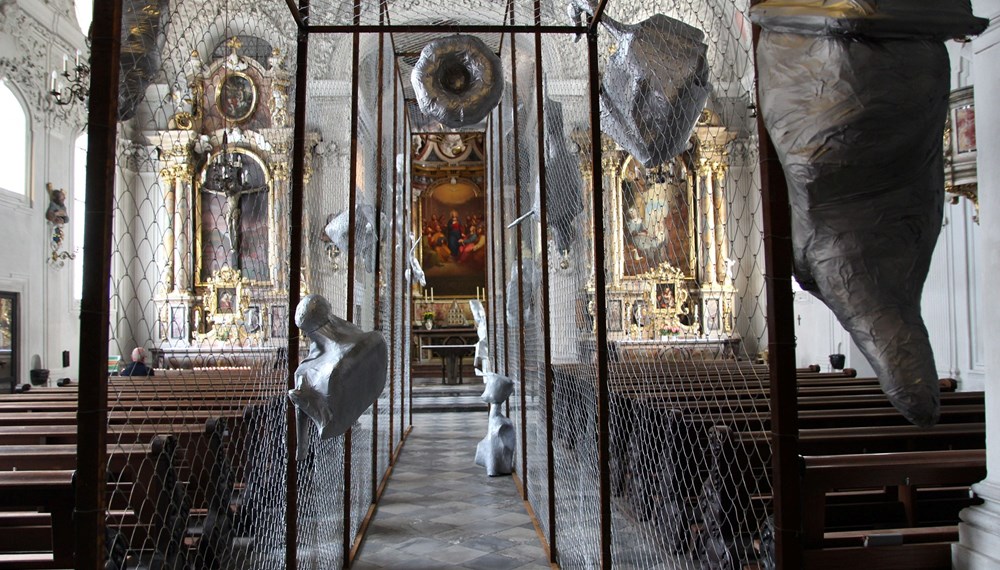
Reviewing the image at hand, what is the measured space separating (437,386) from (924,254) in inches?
438

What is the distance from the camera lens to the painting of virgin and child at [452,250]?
16.6 meters

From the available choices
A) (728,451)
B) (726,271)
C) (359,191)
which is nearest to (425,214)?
(726,271)

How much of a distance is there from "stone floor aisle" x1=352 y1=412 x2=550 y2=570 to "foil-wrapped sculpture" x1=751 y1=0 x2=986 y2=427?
2.85m

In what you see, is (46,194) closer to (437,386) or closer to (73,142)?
(73,142)

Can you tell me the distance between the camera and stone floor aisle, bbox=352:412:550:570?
376cm

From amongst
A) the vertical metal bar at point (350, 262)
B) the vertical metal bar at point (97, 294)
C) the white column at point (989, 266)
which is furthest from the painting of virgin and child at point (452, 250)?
the vertical metal bar at point (97, 294)

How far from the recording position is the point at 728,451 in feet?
10.2

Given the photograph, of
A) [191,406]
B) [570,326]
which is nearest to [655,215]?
[570,326]

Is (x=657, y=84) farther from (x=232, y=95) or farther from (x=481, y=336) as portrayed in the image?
(x=481, y=336)

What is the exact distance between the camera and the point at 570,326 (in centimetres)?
477

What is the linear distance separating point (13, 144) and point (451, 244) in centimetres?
868

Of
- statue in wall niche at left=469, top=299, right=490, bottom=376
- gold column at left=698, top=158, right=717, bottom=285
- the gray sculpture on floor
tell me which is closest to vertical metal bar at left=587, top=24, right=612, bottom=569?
the gray sculpture on floor

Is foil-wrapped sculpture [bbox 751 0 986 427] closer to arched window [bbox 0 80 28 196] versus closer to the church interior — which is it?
the church interior

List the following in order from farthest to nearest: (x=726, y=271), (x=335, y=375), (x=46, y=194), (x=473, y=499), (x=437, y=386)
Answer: (x=726, y=271), (x=437, y=386), (x=46, y=194), (x=473, y=499), (x=335, y=375)
